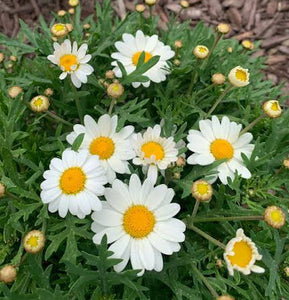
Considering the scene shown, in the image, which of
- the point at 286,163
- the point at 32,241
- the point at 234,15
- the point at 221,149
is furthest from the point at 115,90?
the point at 234,15

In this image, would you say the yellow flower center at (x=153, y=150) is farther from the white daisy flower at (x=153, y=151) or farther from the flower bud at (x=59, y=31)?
the flower bud at (x=59, y=31)

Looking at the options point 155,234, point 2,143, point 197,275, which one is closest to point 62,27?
point 2,143

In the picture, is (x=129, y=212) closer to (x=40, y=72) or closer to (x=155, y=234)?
(x=155, y=234)

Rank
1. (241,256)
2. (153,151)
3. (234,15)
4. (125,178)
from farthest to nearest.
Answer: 1. (234,15)
2. (125,178)
3. (153,151)
4. (241,256)

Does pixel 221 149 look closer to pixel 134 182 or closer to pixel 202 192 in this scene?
pixel 202 192

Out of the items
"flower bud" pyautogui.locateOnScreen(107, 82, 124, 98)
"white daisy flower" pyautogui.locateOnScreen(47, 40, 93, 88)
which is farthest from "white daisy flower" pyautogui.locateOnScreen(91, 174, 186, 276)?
"white daisy flower" pyautogui.locateOnScreen(47, 40, 93, 88)

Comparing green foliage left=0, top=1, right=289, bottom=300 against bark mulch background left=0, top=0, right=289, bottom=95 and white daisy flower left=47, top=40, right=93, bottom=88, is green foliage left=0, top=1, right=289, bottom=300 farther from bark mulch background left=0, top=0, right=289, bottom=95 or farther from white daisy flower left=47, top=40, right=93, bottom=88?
bark mulch background left=0, top=0, right=289, bottom=95
